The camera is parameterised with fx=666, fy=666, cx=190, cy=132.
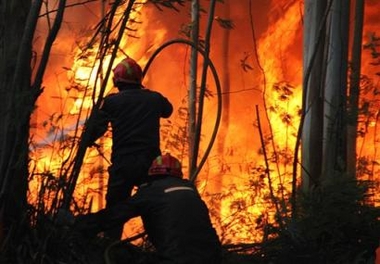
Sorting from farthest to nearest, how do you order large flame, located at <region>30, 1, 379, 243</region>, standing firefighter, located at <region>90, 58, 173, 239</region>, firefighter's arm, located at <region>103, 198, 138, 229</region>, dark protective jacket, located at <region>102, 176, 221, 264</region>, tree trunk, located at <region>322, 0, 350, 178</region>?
large flame, located at <region>30, 1, 379, 243</region> < tree trunk, located at <region>322, 0, 350, 178</region> < standing firefighter, located at <region>90, 58, 173, 239</region> < firefighter's arm, located at <region>103, 198, 138, 229</region> < dark protective jacket, located at <region>102, 176, 221, 264</region>

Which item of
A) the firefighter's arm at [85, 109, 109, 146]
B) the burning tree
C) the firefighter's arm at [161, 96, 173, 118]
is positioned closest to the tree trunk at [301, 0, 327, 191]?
the burning tree

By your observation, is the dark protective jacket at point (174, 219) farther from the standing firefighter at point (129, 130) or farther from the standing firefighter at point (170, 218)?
the standing firefighter at point (129, 130)

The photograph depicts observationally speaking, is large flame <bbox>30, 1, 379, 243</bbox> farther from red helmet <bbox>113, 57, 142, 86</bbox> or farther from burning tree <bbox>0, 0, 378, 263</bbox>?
red helmet <bbox>113, 57, 142, 86</bbox>

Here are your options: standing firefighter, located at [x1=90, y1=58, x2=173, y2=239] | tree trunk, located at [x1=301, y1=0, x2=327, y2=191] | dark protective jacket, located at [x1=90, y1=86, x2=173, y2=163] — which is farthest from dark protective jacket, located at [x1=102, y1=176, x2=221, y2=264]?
tree trunk, located at [x1=301, y1=0, x2=327, y2=191]

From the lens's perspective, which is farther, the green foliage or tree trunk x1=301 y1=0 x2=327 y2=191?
tree trunk x1=301 y1=0 x2=327 y2=191

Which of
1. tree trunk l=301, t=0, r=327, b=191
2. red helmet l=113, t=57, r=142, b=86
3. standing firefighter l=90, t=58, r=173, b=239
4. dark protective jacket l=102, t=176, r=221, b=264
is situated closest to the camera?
dark protective jacket l=102, t=176, r=221, b=264

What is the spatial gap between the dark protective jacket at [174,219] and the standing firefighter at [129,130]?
730mm

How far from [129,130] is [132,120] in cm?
8

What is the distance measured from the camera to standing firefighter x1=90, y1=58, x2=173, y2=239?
5.08m

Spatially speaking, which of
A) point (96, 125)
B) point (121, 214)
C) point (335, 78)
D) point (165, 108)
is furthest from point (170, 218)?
point (335, 78)

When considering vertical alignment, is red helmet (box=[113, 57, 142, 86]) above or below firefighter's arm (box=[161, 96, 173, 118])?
above

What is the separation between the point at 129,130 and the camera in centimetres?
516

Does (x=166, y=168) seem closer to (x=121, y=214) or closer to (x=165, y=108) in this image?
(x=121, y=214)

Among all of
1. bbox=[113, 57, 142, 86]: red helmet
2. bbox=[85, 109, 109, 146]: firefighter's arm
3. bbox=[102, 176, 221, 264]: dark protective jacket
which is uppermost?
bbox=[113, 57, 142, 86]: red helmet
